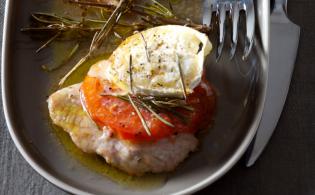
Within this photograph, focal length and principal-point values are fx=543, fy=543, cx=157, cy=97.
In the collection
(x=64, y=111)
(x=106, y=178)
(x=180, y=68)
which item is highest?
(x=180, y=68)

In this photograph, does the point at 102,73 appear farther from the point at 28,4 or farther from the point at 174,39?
the point at 28,4

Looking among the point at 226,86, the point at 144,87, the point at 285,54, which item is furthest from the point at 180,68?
the point at 285,54

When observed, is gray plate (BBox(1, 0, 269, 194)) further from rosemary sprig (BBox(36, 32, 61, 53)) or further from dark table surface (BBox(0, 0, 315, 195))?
dark table surface (BBox(0, 0, 315, 195))

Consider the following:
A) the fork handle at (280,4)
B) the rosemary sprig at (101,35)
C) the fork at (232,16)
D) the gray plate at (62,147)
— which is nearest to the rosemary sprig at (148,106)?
the gray plate at (62,147)

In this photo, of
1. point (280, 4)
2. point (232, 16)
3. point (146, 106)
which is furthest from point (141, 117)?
point (280, 4)

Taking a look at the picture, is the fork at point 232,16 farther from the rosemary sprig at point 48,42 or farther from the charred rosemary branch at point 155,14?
the rosemary sprig at point 48,42

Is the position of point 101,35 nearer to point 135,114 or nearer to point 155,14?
point 155,14
